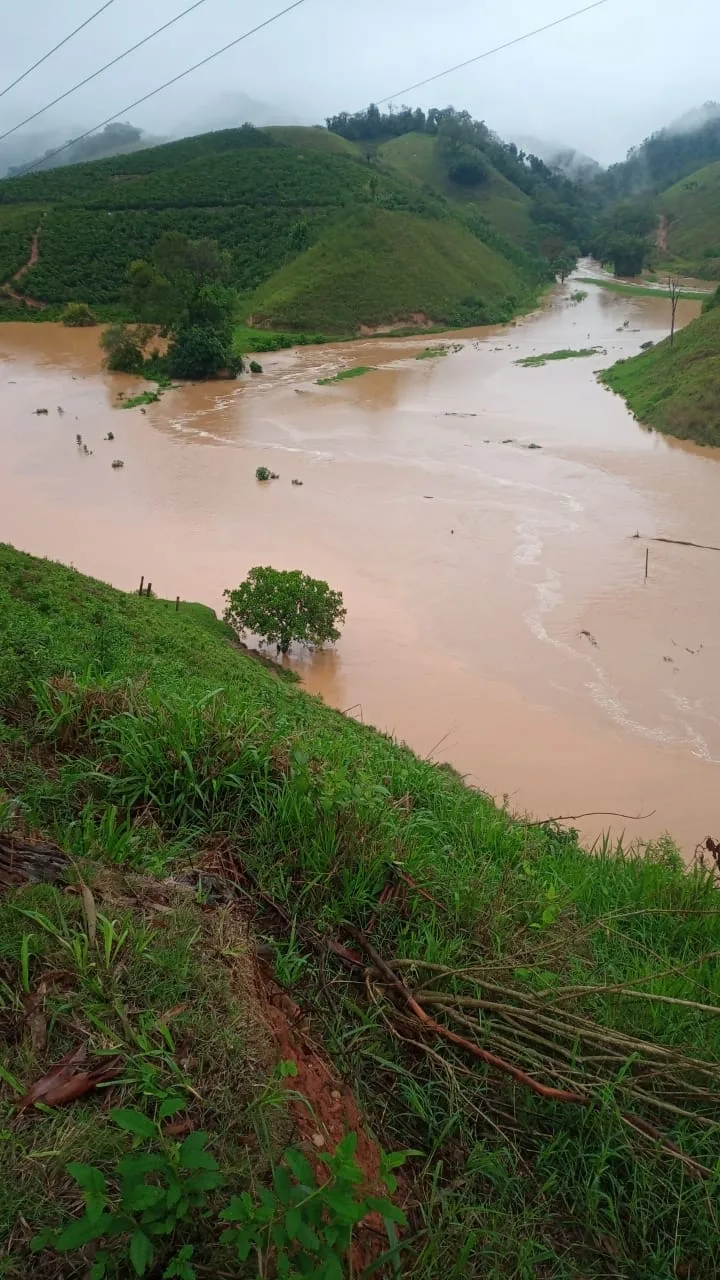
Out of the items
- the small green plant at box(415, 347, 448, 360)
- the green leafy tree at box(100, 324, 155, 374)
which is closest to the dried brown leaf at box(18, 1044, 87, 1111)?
the green leafy tree at box(100, 324, 155, 374)

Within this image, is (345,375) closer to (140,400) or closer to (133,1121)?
(140,400)

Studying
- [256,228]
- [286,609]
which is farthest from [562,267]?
[286,609]

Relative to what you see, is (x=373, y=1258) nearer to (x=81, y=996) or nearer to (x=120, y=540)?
(x=81, y=996)

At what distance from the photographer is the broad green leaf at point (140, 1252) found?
4.57ft

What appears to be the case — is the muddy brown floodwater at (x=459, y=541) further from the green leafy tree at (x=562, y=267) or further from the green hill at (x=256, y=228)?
the green leafy tree at (x=562, y=267)

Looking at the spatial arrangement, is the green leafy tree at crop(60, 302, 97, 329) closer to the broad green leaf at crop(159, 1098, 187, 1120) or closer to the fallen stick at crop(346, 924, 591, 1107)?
the fallen stick at crop(346, 924, 591, 1107)

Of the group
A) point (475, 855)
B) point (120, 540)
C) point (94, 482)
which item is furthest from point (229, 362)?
point (475, 855)

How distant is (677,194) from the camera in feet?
313

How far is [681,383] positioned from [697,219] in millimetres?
70921

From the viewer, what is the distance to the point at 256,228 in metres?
61.4

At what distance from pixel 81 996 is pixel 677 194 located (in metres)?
118

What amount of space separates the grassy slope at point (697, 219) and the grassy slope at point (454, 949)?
249ft

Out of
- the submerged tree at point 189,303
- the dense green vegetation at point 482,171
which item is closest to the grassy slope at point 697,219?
the dense green vegetation at point 482,171

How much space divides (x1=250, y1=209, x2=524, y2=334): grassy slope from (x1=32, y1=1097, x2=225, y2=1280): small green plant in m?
52.2
